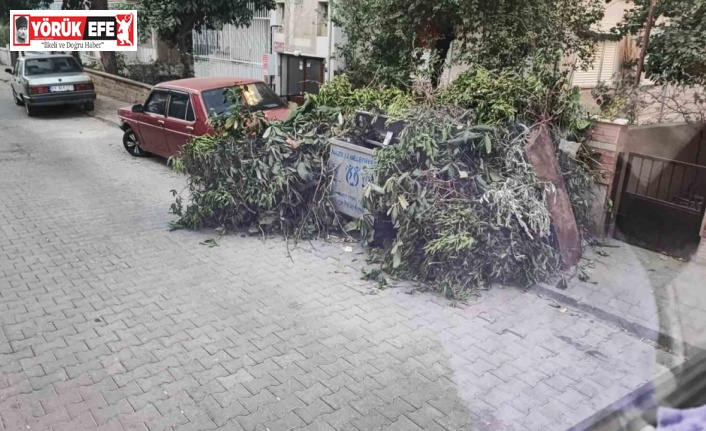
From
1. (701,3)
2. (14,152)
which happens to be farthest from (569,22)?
(14,152)

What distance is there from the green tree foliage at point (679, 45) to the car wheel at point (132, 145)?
28.9 feet

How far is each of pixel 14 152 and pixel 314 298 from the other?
9.27 m

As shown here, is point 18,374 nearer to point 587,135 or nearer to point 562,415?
point 562,415

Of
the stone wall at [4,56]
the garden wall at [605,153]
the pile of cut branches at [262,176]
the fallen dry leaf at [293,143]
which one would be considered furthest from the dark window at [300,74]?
the stone wall at [4,56]

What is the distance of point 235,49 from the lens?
19906 mm

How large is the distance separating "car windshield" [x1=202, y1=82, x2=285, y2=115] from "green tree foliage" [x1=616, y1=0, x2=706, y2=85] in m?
5.57

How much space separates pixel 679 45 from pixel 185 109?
7100 mm

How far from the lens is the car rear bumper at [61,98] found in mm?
15078

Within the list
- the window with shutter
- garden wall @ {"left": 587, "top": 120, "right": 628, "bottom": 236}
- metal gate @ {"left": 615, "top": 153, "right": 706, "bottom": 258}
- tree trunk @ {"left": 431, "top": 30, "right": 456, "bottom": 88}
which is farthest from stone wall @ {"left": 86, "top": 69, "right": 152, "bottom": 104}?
metal gate @ {"left": 615, "top": 153, "right": 706, "bottom": 258}

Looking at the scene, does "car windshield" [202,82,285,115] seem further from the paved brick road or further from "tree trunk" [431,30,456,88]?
the paved brick road

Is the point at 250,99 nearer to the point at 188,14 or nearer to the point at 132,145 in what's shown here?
the point at 132,145

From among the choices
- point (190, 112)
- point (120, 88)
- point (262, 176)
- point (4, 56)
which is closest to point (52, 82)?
point (120, 88)

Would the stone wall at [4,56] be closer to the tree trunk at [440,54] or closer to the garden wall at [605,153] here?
the tree trunk at [440,54]

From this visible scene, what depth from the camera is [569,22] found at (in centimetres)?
835
